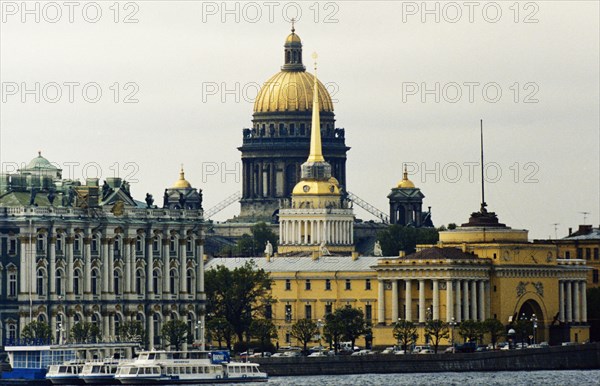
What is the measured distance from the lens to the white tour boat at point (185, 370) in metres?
186

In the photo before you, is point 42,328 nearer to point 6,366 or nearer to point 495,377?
point 6,366

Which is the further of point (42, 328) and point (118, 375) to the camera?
point (42, 328)

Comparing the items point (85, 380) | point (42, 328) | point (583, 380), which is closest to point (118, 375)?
point (85, 380)

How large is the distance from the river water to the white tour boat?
5.11 feet

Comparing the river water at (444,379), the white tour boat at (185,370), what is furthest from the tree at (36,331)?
the river water at (444,379)

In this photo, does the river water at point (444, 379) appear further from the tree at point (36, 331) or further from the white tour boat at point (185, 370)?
the tree at point (36, 331)

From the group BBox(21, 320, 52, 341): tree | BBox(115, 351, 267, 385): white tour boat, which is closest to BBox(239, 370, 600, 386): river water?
BBox(115, 351, 267, 385): white tour boat

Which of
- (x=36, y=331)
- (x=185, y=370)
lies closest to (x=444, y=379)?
(x=185, y=370)

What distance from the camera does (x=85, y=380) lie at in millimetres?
186000

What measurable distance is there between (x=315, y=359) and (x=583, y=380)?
57.4 feet

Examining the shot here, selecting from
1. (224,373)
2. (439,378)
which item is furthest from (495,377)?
(224,373)

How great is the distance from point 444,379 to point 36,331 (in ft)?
79.4

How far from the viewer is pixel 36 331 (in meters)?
198

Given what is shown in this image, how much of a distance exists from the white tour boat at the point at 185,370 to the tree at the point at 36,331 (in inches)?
401
